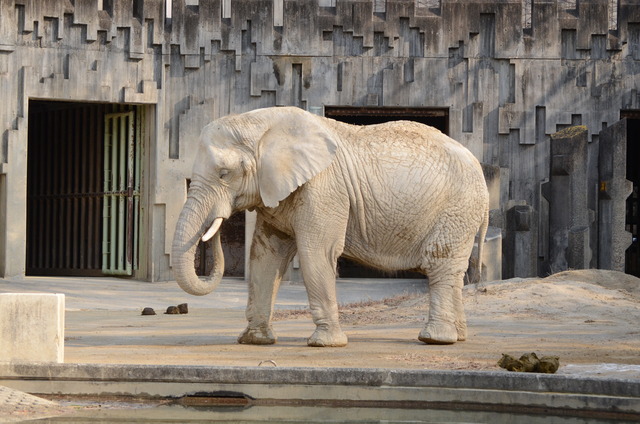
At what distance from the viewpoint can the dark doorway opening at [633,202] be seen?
25.4 metres

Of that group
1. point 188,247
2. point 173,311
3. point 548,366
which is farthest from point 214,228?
point 173,311

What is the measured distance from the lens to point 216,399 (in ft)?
25.1

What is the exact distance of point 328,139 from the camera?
33.7 ft

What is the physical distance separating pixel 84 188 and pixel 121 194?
2208 millimetres

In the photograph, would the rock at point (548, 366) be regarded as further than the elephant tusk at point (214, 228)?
No

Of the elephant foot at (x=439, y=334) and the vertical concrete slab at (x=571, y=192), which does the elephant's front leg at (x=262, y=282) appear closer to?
the elephant foot at (x=439, y=334)

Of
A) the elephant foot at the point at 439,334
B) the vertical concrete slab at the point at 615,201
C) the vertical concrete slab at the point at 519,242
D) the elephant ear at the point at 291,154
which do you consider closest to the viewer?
the elephant ear at the point at 291,154

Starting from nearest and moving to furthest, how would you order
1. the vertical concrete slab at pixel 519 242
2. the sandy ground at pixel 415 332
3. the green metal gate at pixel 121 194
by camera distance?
the sandy ground at pixel 415 332 → the vertical concrete slab at pixel 519 242 → the green metal gate at pixel 121 194

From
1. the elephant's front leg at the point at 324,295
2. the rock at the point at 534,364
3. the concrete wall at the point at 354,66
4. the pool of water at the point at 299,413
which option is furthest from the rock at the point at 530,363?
the concrete wall at the point at 354,66

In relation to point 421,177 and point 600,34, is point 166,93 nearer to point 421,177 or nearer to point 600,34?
point 600,34

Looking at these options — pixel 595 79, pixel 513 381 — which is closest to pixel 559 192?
pixel 595 79

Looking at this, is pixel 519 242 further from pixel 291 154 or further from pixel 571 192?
pixel 291 154

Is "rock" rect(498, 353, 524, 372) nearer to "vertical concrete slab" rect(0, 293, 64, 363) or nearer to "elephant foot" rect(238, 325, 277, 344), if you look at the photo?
"elephant foot" rect(238, 325, 277, 344)

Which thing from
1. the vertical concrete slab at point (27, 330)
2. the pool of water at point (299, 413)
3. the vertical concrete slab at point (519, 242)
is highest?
the vertical concrete slab at point (519, 242)
